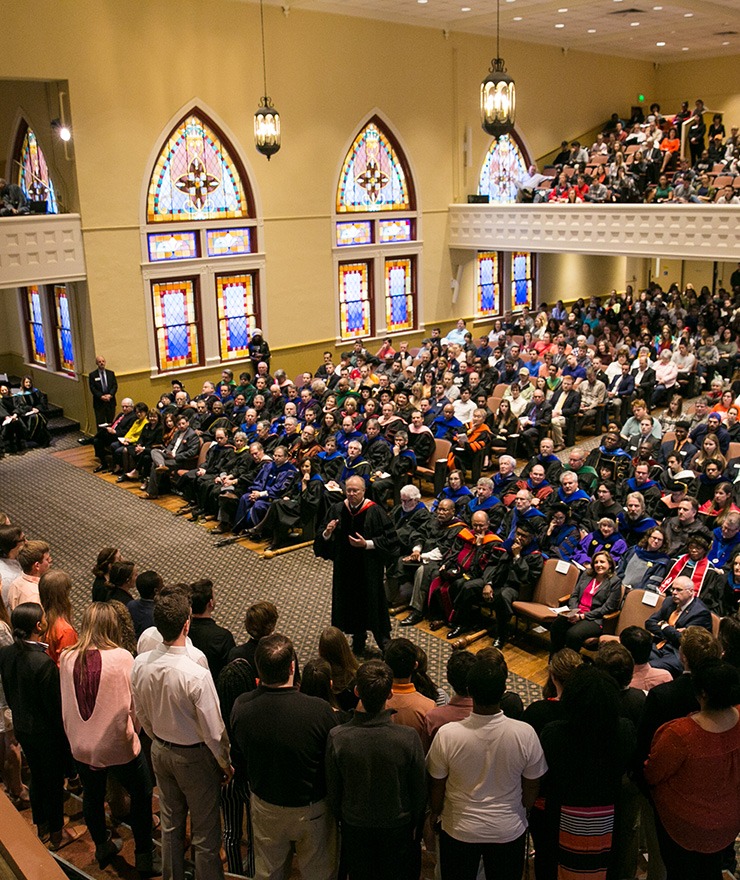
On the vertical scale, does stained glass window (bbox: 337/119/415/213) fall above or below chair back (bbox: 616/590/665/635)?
above

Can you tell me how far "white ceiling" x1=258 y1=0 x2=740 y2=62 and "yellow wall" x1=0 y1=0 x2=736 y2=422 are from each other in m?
0.32

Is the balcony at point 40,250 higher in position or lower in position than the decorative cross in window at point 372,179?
lower

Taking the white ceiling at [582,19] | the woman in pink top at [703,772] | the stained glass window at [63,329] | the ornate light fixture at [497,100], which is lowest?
the woman in pink top at [703,772]

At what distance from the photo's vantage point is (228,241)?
→ 15.7 m

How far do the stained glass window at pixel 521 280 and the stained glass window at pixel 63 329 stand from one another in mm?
10407

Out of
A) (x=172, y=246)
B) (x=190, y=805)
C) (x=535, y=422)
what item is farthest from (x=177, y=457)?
(x=190, y=805)

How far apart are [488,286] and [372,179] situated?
165 inches

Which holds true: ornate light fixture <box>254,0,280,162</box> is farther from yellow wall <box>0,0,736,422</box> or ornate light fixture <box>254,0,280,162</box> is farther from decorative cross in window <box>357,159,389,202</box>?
decorative cross in window <box>357,159,389,202</box>

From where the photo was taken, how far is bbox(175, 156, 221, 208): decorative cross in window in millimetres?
15047

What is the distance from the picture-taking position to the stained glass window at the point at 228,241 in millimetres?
15461

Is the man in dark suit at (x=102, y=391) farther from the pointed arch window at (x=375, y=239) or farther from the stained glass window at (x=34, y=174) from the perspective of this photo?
the pointed arch window at (x=375, y=239)

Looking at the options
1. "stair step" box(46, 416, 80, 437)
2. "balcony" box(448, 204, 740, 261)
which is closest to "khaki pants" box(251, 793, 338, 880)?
"stair step" box(46, 416, 80, 437)

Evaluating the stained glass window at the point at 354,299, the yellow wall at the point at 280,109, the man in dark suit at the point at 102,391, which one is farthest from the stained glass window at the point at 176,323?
the stained glass window at the point at 354,299

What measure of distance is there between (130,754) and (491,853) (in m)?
1.71
